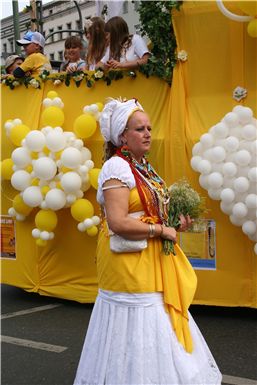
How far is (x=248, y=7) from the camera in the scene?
4.21 meters

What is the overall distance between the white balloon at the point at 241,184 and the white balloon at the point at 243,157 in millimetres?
136

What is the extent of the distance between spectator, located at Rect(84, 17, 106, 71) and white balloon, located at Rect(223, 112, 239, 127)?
1.81 m

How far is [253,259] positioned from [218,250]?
1.10ft

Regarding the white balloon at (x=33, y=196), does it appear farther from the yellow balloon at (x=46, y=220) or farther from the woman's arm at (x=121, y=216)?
the woman's arm at (x=121, y=216)

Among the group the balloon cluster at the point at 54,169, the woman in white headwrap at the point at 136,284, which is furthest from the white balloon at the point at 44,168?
the woman in white headwrap at the point at 136,284

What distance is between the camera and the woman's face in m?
2.68

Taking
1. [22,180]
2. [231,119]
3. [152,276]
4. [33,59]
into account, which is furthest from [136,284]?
[33,59]

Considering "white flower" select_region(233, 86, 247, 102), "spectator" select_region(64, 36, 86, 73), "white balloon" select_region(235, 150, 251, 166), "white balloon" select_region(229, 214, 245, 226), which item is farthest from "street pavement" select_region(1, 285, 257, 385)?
"spectator" select_region(64, 36, 86, 73)

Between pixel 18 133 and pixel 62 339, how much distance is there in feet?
7.20

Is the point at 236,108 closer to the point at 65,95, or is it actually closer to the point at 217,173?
the point at 217,173

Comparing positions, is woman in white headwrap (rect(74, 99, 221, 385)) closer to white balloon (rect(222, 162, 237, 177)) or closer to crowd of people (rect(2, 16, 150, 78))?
white balloon (rect(222, 162, 237, 177))

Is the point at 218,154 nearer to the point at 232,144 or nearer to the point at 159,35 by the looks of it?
the point at 232,144

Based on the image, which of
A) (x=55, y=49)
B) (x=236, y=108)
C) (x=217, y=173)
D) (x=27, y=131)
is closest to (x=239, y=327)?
(x=217, y=173)

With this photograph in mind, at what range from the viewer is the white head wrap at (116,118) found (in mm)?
2682
